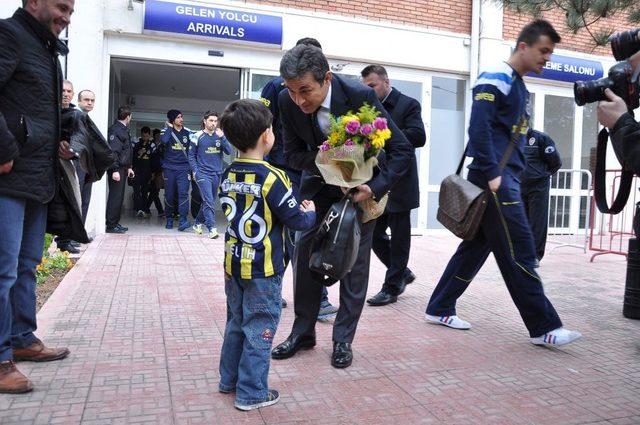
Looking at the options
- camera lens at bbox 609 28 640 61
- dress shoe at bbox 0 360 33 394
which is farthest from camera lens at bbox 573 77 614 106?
dress shoe at bbox 0 360 33 394

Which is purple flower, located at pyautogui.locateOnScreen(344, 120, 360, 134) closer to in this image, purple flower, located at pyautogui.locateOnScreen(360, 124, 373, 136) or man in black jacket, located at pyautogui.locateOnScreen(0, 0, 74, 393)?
purple flower, located at pyautogui.locateOnScreen(360, 124, 373, 136)

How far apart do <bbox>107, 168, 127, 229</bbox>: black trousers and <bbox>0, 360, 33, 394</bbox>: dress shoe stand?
6710 mm

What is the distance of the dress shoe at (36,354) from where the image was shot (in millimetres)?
3428

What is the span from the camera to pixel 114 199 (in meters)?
9.48

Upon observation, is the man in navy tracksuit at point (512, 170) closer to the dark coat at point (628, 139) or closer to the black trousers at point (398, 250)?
the black trousers at point (398, 250)

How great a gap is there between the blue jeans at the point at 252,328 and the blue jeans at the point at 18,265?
115cm

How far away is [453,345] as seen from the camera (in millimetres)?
4078

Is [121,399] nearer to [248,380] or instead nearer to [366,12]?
[248,380]

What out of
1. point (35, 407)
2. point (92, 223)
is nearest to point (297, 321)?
point (35, 407)

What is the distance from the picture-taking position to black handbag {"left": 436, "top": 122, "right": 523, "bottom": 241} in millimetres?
4035

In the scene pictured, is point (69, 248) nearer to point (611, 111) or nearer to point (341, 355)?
point (341, 355)

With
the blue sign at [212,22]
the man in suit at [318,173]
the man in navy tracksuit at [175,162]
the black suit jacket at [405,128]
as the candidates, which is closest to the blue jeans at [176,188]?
the man in navy tracksuit at [175,162]

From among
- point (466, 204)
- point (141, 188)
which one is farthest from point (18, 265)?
point (141, 188)

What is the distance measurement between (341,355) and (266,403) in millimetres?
752
